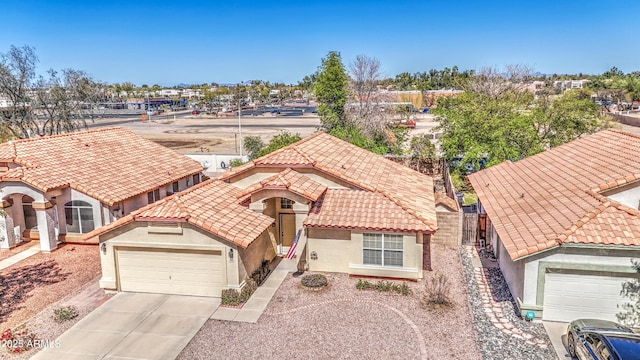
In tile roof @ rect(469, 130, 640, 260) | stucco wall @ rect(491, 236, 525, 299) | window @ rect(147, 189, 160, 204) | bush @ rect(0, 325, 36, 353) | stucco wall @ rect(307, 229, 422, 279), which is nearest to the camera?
bush @ rect(0, 325, 36, 353)

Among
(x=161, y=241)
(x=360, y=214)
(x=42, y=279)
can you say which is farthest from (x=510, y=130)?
(x=42, y=279)

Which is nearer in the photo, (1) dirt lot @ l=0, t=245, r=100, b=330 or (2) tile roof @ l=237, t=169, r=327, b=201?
(1) dirt lot @ l=0, t=245, r=100, b=330

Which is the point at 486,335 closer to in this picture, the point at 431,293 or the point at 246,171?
the point at 431,293

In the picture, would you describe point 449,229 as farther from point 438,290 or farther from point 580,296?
point 580,296

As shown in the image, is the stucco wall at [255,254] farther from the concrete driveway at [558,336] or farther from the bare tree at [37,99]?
the bare tree at [37,99]

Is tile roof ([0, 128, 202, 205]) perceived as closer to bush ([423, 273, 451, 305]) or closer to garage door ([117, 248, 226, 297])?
garage door ([117, 248, 226, 297])

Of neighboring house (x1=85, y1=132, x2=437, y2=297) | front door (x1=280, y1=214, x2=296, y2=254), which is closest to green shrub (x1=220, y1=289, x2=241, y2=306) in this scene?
neighboring house (x1=85, y1=132, x2=437, y2=297)
